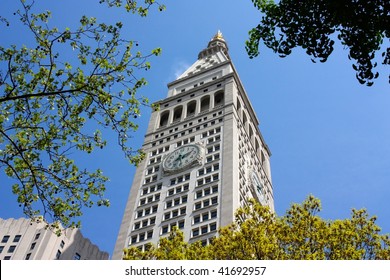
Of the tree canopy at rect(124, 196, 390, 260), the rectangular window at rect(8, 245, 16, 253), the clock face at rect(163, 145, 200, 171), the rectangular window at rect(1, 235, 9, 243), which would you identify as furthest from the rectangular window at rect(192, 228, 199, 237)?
the rectangular window at rect(1, 235, 9, 243)

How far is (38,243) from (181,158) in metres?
24.4

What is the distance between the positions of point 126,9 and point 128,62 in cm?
199

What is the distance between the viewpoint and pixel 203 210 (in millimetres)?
53969

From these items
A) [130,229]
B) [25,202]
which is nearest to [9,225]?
[130,229]

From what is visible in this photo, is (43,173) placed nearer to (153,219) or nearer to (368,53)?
(368,53)

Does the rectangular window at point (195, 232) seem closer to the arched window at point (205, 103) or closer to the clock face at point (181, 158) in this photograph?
the clock face at point (181, 158)

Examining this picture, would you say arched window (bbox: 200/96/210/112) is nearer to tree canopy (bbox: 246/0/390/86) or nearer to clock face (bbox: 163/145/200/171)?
clock face (bbox: 163/145/200/171)

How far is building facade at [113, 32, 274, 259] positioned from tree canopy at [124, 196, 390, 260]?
94.0ft

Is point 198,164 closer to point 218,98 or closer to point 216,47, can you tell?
point 218,98

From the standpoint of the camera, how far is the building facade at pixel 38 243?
220 feet

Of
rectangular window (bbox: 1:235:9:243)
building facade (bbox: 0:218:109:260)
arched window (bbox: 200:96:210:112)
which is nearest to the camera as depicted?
building facade (bbox: 0:218:109:260)

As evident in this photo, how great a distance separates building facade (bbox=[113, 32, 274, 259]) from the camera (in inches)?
2143
